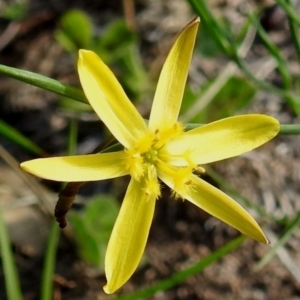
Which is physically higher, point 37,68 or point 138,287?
point 37,68

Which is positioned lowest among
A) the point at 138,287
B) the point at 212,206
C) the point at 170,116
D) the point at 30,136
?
the point at 138,287

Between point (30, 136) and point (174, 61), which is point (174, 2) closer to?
point (30, 136)

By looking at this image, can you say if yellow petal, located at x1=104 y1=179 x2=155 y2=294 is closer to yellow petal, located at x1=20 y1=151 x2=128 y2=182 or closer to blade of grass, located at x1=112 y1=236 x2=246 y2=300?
yellow petal, located at x1=20 y1=151 x2=128 y2=182

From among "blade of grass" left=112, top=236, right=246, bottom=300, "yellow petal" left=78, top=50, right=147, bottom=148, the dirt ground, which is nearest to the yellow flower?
"yellow petal" left=78, top=50, right=147, bottom=148

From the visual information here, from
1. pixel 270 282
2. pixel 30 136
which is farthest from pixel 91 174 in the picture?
A: pixel 30 136

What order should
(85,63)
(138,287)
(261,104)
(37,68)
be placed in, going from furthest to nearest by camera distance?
1. (37,68)
2. (261,104)
3. (138,287)
4. (85,63)

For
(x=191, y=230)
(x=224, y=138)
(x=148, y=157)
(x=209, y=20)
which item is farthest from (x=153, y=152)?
(x=191, y=230)
